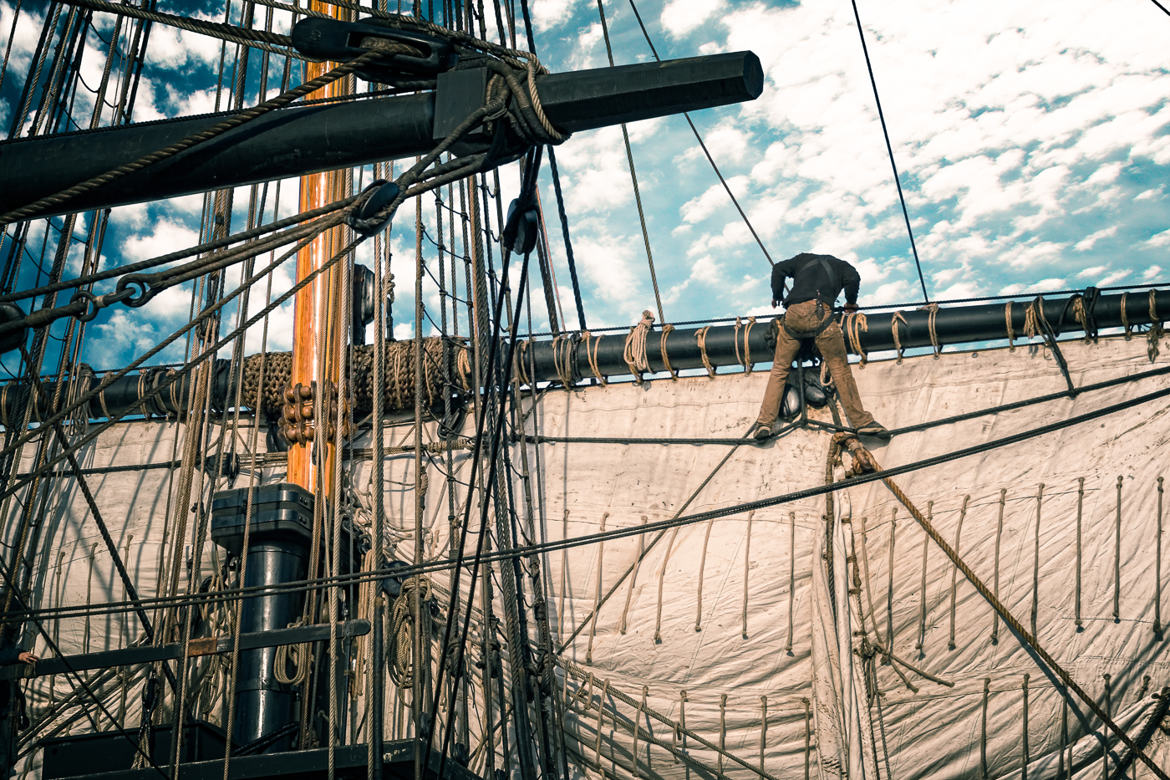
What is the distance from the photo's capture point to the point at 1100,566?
583 cm

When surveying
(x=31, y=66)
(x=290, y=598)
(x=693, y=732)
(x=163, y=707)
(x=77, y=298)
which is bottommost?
(x=693, y=732)

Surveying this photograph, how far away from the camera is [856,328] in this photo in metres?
7.02

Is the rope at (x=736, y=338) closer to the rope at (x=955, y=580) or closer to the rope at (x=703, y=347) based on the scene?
the rope at (x=703, y=347)

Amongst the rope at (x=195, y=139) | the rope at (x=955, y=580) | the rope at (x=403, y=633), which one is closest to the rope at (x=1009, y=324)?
the rope at (x=955, y=580)

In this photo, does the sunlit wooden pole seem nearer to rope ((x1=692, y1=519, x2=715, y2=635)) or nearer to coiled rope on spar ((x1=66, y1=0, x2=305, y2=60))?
rope ((x1=692, y1=519, x2=715, y2=635))

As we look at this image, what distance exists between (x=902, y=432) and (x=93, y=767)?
197 inches

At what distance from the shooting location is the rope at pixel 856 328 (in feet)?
23.0

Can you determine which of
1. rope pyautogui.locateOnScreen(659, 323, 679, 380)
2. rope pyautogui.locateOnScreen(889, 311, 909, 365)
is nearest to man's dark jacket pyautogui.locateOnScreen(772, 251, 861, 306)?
rope pyautogui.locateOnScreen(889, 311, 909, 365)

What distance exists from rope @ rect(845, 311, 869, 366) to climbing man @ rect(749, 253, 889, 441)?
11 cm

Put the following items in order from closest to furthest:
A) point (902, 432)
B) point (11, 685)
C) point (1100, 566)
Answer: point (11, 685) → point (1100, 566) → point (902, 432)

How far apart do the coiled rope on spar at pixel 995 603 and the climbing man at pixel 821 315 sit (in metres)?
0.21

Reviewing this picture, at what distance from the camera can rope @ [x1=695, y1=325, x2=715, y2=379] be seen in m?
7.41

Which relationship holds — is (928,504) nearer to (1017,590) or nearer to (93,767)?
(1017,590)

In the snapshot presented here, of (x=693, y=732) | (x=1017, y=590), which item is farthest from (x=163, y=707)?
(x=1017, y=590)
